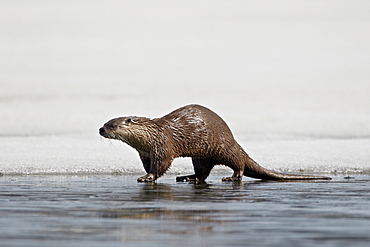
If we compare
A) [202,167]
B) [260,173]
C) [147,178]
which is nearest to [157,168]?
[147,178]

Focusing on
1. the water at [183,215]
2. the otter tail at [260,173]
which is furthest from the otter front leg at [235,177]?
the water at [183,215]

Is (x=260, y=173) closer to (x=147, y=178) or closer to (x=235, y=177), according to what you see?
(x=235, y=177)

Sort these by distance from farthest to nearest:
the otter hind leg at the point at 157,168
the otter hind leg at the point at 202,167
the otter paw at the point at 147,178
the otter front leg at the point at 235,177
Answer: the otter hind leg at the point at 202,167 < the otter front leg at the point at 235,177 < the otter hind leg at the point at 157,168 < the otter paw at the point at 147,178

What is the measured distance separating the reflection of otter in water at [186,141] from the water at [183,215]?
133 cm

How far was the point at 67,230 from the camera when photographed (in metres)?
3.16

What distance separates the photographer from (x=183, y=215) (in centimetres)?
368

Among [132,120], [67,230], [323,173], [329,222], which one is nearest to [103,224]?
[67,230]

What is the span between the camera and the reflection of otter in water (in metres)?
6.96

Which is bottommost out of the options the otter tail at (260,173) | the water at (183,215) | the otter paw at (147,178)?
the water at (183,215)

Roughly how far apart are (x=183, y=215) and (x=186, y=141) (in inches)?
134

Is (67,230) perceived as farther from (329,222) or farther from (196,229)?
(329,222)

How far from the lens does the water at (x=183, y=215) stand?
9.60ft

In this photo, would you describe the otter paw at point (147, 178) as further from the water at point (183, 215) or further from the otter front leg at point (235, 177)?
the water at point (183, 215)

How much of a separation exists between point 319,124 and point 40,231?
9390 mm
